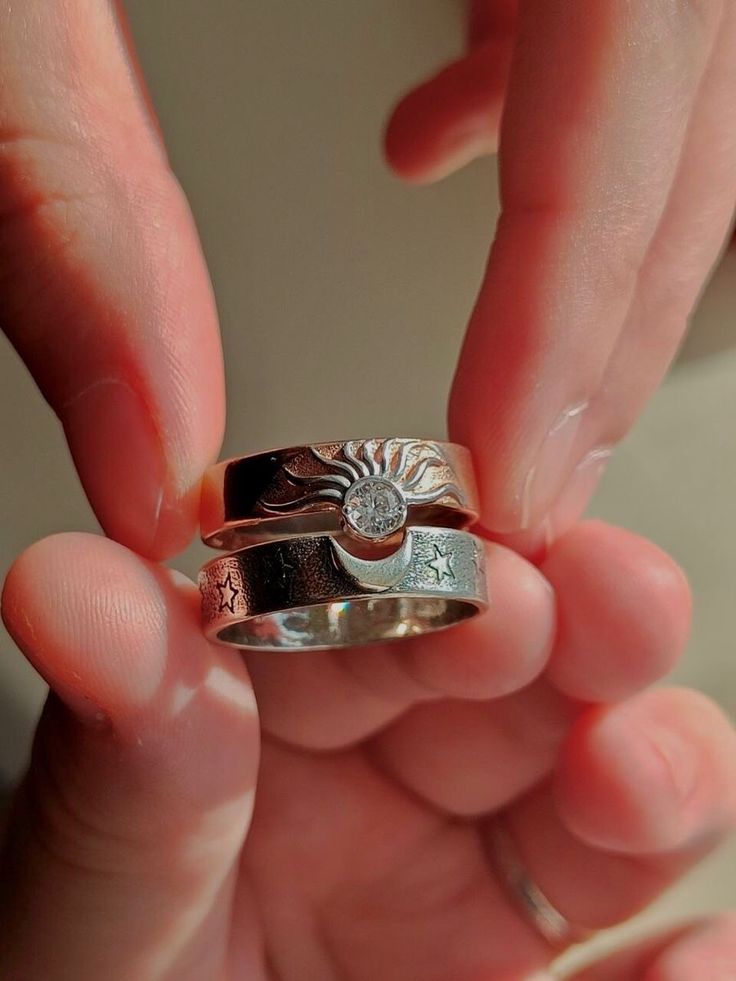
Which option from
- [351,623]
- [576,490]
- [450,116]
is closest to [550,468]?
[576,490]

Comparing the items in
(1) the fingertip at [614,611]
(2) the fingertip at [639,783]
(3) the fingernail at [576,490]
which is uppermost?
(3) the fingernail at [576,490]

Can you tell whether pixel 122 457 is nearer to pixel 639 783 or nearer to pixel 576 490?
pixel 576 490

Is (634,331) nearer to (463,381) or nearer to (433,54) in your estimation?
(463,381)

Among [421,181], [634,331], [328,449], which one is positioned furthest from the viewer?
[421,181]

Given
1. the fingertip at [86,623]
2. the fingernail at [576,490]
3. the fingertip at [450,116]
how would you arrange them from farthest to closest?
the fingertip at [450,116], the fingernail at [576,490], the fingertip at [86,623]

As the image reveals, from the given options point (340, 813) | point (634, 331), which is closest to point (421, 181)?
point (634, 331)

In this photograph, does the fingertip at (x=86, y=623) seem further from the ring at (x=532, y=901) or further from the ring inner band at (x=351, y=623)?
the ring at (x=532, y=901)

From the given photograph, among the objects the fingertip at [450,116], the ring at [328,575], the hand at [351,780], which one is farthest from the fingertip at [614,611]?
the fingertip at [450,116]
